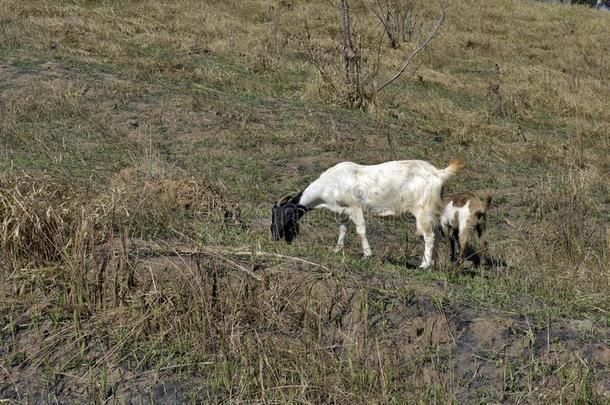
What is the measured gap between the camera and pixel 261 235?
24.8ft

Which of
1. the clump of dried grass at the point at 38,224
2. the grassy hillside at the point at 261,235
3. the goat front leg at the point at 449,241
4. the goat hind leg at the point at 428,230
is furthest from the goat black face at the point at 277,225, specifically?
the clump of dried grass at the point at 38,224

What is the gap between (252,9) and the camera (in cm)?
2420

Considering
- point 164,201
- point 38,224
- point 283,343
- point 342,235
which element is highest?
point 38,224

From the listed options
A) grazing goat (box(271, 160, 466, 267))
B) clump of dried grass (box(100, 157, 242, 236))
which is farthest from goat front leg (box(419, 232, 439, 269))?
clump of dried grass (box(100, 157, 242, 236))

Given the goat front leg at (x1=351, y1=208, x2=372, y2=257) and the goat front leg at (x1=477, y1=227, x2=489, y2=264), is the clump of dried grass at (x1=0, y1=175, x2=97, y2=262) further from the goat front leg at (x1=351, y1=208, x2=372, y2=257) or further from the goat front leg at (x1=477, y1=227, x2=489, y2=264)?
the goat front leg at (x1=477, y1=227, x2=489, y2=264)

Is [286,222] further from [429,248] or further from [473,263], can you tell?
[473,263]

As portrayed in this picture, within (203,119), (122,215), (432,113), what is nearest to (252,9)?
(432,113)

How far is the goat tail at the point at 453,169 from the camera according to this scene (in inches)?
293

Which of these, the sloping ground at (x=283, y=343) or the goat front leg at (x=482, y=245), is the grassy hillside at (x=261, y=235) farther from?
the goat front leg at (x=482, y=245)

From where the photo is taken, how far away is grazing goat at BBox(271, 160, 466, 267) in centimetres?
761

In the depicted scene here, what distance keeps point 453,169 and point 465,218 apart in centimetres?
90

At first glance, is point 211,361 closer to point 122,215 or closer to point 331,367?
point 331,367

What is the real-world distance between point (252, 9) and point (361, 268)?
19.3 metres

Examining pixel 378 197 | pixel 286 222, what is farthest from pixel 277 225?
pixel 378 197
